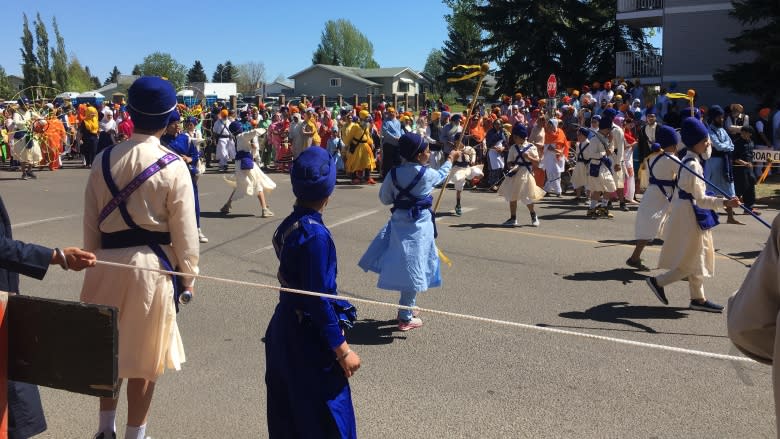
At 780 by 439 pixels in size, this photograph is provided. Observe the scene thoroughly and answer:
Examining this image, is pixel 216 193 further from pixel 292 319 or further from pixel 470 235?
pixel 292 319

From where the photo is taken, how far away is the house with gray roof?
8512 cm

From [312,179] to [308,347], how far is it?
32.2 inches

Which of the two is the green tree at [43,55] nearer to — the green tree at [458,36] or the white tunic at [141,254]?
the green tree at [458,36]

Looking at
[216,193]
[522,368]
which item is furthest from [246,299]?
[216,193]

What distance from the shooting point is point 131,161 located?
3793mm

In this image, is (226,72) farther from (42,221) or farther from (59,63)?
(42,221)

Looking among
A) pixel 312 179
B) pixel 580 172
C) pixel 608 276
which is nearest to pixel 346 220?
pixel 580 172

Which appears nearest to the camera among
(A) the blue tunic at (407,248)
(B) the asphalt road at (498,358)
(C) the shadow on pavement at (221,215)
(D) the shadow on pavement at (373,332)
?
(B) the asphalt road at (498,358)

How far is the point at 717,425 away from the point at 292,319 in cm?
291

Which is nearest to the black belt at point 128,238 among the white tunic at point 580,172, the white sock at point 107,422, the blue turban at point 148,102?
the blue turban at point 148,102

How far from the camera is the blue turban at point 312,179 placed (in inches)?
142

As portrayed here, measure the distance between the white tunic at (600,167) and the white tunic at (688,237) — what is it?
18.7 feet

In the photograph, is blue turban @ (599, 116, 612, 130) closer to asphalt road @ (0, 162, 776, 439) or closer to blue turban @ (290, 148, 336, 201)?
asphalt road @ (0, 162, 776, 439)

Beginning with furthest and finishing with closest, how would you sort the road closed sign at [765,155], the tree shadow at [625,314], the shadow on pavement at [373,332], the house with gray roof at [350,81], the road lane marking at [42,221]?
the house with gray roof at [350,81], the road closed sign at [765,155], the road lane marking at [42,221], the tree shadow at [625,314], the shadow on pavement at [373,332]
